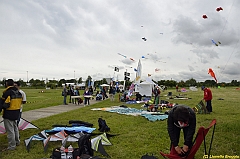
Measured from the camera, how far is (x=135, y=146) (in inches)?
226

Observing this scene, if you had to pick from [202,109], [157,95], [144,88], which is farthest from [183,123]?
[144,88]

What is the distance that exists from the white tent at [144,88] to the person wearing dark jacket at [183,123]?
22650 millimetres

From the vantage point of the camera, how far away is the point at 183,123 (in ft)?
11.9

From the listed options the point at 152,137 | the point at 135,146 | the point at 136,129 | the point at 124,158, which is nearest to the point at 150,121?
the point at 136,129

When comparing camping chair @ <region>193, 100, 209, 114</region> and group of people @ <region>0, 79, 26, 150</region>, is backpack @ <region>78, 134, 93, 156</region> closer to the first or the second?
group of people @ <region>0, 79, 26, 150</region>

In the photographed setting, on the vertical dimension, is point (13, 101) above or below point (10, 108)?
above

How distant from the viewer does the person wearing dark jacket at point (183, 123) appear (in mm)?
3548

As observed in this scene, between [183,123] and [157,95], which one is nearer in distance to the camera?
[183,123]

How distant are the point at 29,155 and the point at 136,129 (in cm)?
381

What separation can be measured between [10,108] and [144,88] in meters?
22.1

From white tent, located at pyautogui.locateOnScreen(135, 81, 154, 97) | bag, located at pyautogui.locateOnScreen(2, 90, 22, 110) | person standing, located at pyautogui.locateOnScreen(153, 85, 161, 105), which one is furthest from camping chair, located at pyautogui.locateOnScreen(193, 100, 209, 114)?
white tent, located at pyautogui.locateOnScreen(135, 81, 154, 97)

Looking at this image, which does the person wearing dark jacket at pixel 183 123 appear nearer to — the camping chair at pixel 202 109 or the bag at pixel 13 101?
the bag at pixel 13 101

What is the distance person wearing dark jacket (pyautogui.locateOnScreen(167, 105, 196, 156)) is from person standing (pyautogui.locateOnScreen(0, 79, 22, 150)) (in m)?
3.96

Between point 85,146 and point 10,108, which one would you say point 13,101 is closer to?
point 10,108
